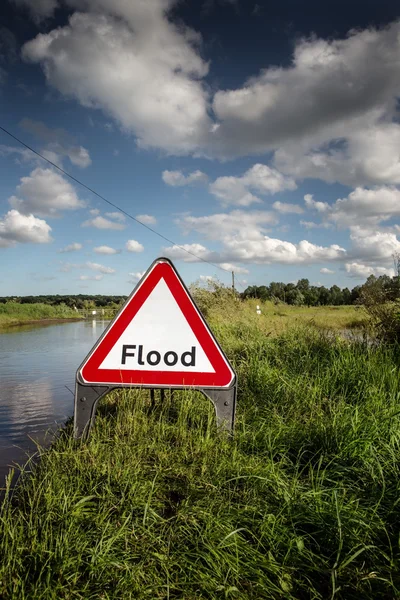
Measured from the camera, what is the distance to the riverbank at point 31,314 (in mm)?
43141

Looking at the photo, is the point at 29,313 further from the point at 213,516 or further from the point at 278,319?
the point at 213,516

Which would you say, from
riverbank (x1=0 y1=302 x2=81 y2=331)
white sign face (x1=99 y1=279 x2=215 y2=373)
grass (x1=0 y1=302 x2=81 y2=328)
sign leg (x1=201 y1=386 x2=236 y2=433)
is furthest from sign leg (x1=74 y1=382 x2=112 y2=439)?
grass (x1=0 y1=302 x2=81 y2=328)

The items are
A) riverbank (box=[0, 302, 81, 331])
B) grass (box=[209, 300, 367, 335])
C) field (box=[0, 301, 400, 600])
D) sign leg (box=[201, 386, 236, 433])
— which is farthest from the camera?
riverbank (box=[0, 302, 81, 331])

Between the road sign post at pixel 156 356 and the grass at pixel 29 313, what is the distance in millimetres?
39831

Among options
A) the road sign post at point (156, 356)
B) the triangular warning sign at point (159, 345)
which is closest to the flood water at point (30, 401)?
the road sign post at point (156, 356)

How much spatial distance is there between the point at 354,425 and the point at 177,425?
1.31m

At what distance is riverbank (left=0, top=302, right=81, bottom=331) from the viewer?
4314 cm

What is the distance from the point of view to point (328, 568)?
1598 millimetres

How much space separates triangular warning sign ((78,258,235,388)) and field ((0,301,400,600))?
412 mm

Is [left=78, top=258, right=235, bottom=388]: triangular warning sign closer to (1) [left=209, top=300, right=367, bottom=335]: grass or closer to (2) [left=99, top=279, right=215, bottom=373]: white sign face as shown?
(2) [left=99, top=279, right=215, bottom=373]: white sign face

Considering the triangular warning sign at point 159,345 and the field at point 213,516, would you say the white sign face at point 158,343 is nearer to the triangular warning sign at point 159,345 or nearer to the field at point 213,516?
the triangular warning sign at point 159,345

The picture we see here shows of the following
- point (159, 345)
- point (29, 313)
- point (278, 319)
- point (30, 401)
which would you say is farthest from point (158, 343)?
point (29, 313)

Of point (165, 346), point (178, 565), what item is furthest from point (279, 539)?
point (165, 346)

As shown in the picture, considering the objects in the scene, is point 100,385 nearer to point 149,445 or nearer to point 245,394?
point 149,445
